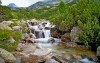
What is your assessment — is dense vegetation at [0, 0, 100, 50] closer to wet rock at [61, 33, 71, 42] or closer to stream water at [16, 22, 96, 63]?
wet rock at [61, 33, 71, 42]

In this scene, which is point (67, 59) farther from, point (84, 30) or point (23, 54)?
point (84, 30)

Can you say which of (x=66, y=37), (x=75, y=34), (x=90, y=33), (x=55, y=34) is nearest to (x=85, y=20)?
(x=75, y=34)

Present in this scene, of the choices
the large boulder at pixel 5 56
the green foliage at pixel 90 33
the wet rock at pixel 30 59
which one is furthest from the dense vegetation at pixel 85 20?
the large boulder at pixel 5 56

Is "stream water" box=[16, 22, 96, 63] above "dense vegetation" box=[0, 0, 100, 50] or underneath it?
underneath

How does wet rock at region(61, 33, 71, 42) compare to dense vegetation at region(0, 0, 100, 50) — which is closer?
dense vegetation at region(0, 0, 100, 50)

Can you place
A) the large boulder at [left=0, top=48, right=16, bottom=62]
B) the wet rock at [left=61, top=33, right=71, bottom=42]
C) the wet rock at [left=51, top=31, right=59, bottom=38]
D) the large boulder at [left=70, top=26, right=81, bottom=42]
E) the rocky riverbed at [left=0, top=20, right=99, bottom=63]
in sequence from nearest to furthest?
the large boulder at [left=0, top=48, right=16, bottom=62]
the rocky riverbed at [left=0, top=20, right=99, bottom=63]
the large boulder at [left=70, top=26, right=81, bottom=42]
the wet rock at [left=61, top=33, right=71, bottom=42]
the wet rock at [left=51, top=31, right=59, bottom=38]

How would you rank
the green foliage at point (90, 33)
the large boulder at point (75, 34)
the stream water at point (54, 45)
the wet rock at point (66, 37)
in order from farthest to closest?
the wet rock at point (66, 37), the large boulder at point (75, 34), the green foliage at point (90, 33), the stream water at point (54, 45)

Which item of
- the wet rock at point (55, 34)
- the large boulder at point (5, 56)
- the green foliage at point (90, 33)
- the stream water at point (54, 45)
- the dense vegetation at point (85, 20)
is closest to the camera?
the large boulder at point (5, 56)

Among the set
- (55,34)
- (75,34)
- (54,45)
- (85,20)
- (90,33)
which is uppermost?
(85,20)

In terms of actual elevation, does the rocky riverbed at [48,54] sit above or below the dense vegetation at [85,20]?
below

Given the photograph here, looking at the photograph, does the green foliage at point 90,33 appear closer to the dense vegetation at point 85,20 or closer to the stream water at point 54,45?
the dense vegetation at point 85,20

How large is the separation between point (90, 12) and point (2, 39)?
19.7 meters

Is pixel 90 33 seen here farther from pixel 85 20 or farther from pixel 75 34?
pixel 85 20

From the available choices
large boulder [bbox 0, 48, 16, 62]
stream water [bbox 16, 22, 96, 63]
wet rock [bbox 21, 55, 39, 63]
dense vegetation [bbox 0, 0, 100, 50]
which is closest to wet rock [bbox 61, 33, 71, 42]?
stream water [bbox 16, 22, 96, 63]
